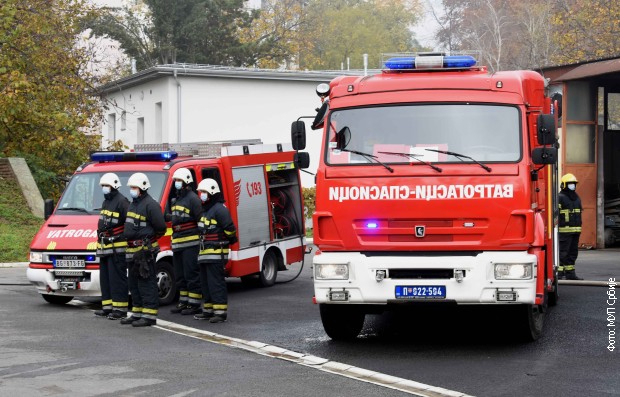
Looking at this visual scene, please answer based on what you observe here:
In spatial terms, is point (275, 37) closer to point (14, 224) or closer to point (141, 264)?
point (14, 224)

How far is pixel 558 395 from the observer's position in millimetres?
8430

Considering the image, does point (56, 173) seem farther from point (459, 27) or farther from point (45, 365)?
point (459, 27)

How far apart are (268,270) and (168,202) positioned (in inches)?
130

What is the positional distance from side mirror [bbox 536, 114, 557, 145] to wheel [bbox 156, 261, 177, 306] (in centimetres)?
643

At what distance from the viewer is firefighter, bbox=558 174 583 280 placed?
57.1 feet

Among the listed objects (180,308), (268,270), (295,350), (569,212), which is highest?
(569,212)

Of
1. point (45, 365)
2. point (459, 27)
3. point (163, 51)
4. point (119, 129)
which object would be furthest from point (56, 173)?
point (459, 27)

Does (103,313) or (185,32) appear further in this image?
(185,32)

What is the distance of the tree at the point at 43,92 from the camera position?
27.0 metres

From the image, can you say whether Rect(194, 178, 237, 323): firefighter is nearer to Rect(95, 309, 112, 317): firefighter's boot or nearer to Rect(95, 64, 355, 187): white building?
Rect(95, 309, 112, 317): firefighter's boot

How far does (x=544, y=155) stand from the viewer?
1023 centimetres

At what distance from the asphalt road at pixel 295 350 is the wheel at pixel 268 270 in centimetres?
217

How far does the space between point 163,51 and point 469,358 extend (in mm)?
49863

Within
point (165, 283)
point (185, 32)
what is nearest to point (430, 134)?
point (165, 283)
